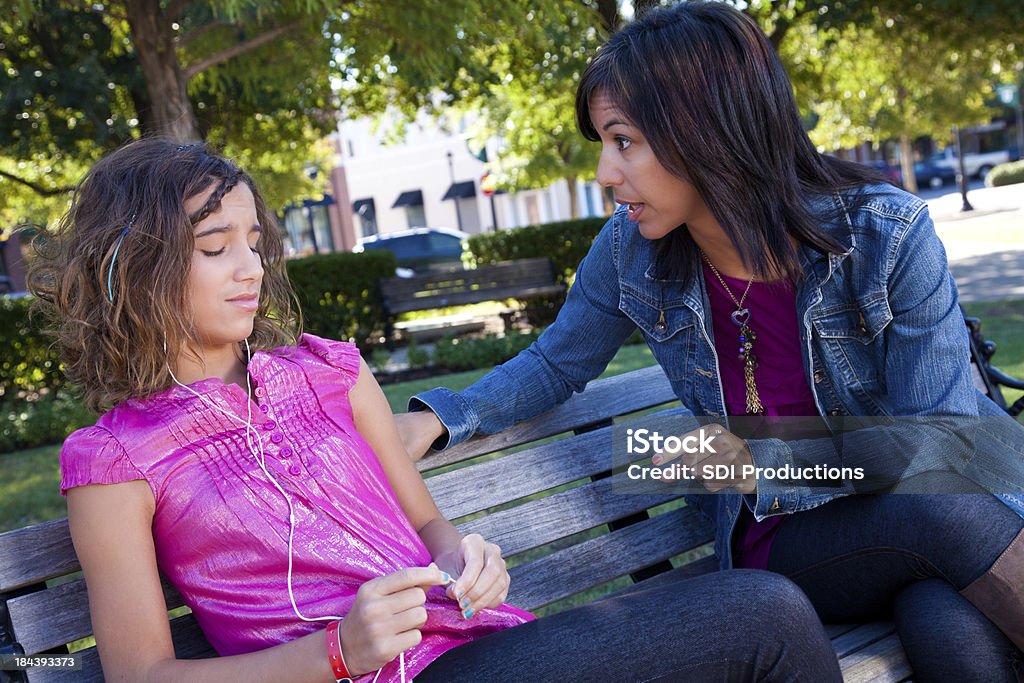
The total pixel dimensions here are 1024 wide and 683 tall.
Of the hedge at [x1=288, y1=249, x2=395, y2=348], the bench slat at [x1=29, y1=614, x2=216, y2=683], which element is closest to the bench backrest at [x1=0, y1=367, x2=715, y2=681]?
the bench slat at [x1=29, y1=614, x2=216, y2=683]

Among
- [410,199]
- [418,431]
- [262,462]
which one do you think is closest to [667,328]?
[418,431]

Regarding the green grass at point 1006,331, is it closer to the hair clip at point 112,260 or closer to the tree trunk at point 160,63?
the hair clip at point 112,260

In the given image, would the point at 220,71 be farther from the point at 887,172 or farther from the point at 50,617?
the point at 50,617

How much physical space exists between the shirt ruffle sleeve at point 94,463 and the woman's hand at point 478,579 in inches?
23.8

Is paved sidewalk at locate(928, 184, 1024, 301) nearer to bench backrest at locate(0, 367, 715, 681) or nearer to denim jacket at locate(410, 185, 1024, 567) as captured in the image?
bench backrest at locate(0, 367, 715, 681)

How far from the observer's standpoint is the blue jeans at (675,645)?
1.73 meters

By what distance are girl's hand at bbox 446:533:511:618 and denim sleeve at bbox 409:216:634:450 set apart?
0.74m

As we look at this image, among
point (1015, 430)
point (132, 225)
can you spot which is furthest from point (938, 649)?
point (132, 225)

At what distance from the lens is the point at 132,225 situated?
6.15 feet

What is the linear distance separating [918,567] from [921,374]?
1.41ft

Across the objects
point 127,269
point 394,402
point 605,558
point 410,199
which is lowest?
point 394,402

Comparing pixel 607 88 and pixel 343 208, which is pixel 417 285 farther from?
pixel 343 208

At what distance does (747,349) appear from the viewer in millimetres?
2445

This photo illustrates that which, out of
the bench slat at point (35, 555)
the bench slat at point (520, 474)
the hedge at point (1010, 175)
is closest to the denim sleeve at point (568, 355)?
the bench slat at point (520, 474)
